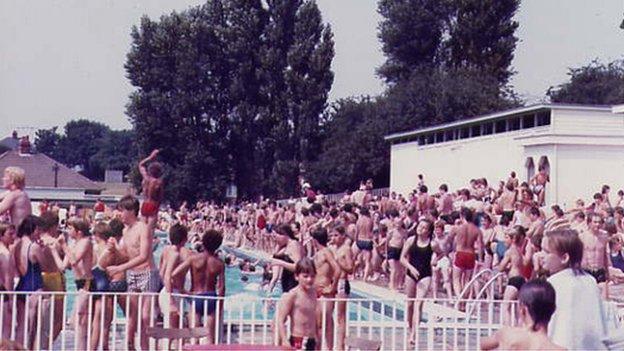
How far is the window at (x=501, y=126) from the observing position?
117 ft

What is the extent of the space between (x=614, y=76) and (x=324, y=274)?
5831 cm

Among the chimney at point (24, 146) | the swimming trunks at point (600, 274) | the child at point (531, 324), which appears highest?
the chimney at point (24, 146)

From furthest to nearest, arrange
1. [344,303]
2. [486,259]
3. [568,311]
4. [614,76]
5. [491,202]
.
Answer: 1. [614,76]
2. [491,202]
3. [486,259]
4. [344,303]
5. [568,311]

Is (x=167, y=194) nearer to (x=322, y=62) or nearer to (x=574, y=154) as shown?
(x=322, y=62)

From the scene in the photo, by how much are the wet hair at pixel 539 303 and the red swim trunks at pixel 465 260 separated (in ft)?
35.3

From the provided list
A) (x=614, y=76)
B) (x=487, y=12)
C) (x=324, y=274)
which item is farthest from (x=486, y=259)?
(x=614, y=76)

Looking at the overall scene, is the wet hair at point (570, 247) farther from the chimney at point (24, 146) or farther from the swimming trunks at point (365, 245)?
the chimney at point (24, 146)

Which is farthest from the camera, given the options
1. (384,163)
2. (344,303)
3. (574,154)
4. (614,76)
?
(614,76)

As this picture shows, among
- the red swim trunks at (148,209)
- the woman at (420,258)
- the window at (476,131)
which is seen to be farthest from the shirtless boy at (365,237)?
the window at (476,131)

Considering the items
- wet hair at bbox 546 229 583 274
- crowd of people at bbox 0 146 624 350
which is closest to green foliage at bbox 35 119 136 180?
crowd of people at bbox 0 146 624 350

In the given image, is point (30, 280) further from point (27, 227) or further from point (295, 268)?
point (295, 268)

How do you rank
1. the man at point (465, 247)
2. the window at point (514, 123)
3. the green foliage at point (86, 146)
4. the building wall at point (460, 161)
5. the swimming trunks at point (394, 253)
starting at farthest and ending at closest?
1. the green foliage at point (86, 146)
2. the window at point (514, 123)
3. the building wall at point (460, 161)
4. the swimming trunks at point (394, 253)
5. the man at point (465, 247)

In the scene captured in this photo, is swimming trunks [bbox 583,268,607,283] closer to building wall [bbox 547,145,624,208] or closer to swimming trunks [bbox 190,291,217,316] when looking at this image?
swimming trunks [bbox 190,291,217,316]

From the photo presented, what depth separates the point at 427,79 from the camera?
188 ft
